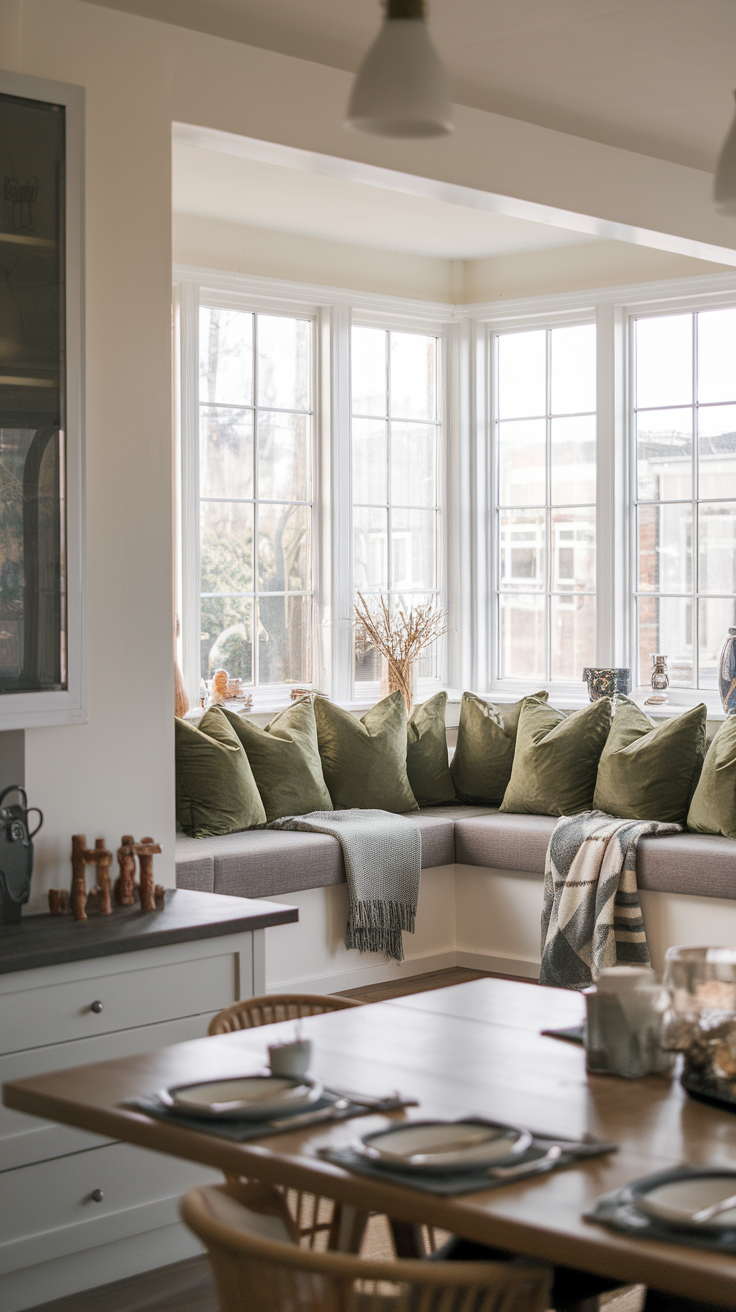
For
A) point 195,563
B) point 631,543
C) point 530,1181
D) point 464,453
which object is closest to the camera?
point 530,1181

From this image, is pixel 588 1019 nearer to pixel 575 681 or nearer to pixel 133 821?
pixel 133 821

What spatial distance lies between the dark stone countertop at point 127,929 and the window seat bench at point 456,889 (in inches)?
45.5

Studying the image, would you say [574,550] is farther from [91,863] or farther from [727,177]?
[727,177]

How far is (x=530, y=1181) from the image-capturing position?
1685 mm

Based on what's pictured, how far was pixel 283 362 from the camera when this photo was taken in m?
6.57

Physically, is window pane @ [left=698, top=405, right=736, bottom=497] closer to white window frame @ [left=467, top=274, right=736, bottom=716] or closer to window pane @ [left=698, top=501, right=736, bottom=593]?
window pane @ [left=698, top=501, right=736, bottom=593]

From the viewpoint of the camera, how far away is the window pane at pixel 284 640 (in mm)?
6484

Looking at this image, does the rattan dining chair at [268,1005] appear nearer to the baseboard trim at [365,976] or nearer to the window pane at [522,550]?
the baseboard trim at [365,976]

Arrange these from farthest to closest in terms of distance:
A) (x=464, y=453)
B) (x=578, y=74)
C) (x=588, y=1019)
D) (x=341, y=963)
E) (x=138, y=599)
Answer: (x=464, y=453) → (x=341, y=963) → (x=578, y=74) → (x=138, y=599) → (x=588, y=1019)

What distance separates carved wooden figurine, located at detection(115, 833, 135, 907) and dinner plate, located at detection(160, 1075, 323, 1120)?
5.15 feet

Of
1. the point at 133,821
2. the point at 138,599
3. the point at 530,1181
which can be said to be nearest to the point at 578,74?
the point at 138,599

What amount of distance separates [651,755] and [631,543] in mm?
1524

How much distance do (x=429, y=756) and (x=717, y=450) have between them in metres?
1.90

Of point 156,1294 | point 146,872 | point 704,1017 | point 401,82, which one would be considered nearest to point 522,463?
point 146,872
